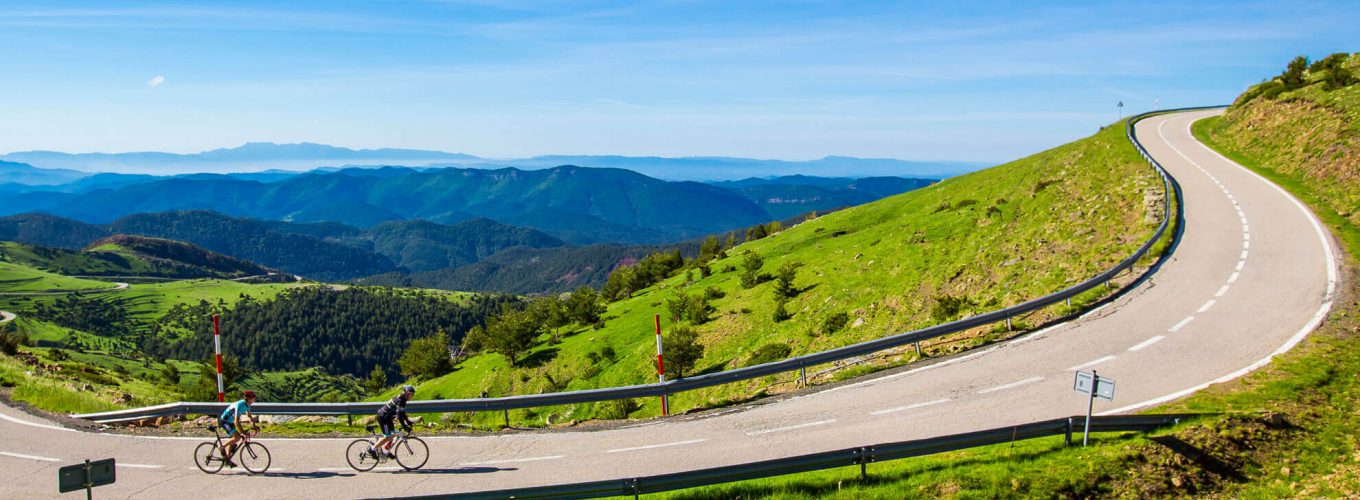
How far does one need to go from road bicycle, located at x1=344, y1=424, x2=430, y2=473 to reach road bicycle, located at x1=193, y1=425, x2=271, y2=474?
2129mm

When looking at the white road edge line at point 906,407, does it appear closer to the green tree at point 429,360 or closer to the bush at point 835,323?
the bush at point 835,323

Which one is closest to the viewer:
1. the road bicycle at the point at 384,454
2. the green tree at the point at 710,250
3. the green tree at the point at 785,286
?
the road bicycle at the point at 384,454

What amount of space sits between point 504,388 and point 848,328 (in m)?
25.8

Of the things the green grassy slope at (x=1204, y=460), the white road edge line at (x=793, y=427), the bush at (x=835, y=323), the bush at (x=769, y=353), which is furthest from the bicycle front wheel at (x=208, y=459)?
the bush at (x=835, y=323)

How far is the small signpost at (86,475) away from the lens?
1274cm

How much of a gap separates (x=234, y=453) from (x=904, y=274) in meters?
31.9

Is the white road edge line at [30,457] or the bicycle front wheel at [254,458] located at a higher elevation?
the white road edge line at [30,457]

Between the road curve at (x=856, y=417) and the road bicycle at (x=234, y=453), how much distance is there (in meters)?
0.29

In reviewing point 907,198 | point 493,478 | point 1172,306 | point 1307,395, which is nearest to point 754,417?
point 493,478

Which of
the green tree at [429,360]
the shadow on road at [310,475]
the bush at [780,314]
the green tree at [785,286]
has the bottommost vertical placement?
the green tree at [429,360]

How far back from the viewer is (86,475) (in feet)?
42.4

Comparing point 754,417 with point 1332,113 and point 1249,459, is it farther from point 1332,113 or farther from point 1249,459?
point 1332,113

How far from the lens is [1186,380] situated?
→ 17688 millimetres

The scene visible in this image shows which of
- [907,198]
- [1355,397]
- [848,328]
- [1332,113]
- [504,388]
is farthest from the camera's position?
[907,198]
